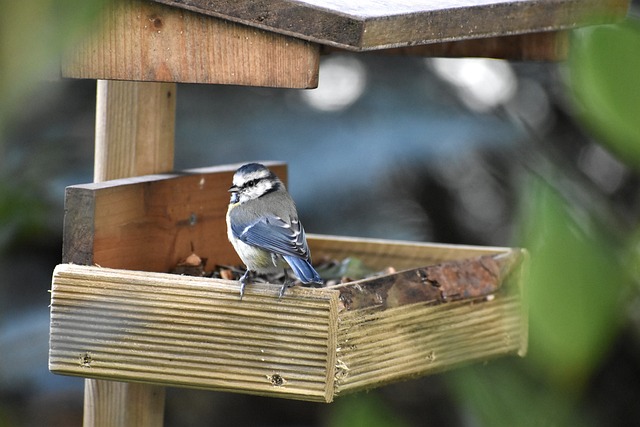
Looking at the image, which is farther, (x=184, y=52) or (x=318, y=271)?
(x=318, y=271)

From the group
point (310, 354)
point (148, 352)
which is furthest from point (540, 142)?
point (148, 352)

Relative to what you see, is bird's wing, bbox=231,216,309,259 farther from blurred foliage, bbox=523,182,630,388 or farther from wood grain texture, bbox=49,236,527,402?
blurred foliage, bbox=523,182,630,388

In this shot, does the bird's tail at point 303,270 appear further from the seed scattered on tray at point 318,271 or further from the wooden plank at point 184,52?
the wooden plank at point 184,52

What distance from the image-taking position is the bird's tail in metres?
1.87

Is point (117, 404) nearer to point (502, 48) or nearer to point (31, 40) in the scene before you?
point (502, 48)

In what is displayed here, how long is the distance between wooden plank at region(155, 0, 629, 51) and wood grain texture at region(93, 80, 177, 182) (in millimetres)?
487

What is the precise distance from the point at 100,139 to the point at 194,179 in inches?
12.1

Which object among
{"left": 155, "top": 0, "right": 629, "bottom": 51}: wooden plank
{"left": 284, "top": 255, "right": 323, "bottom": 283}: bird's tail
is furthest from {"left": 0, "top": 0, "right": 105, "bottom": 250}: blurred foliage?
{"left": 284, "top": 255, "right": 323, "bottom": 283}: bird's tail

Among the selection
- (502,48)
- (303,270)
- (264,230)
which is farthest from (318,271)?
(502,48)

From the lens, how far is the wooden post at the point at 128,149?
2.05 m

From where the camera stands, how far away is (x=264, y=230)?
205 centimetres

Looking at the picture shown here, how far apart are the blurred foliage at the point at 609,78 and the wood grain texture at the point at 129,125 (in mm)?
1813

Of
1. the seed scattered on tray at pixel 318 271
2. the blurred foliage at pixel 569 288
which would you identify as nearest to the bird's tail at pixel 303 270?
the seed scattered on tray at pixel 318 271

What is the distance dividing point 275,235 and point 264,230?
0.03 metres
